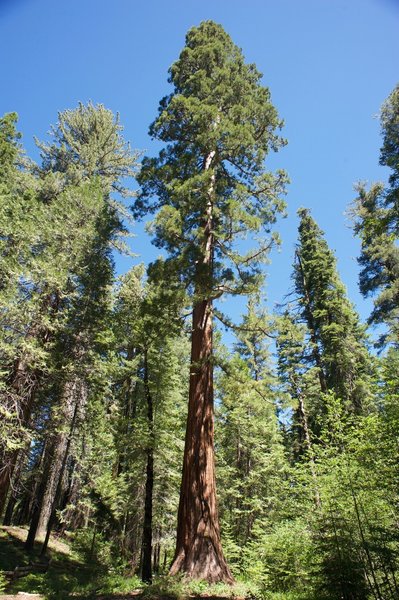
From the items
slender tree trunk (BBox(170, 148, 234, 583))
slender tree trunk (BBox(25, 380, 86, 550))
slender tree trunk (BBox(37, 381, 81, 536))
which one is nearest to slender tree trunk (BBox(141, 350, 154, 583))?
slender tree trunk (BBox(25, 380, 86, 550))

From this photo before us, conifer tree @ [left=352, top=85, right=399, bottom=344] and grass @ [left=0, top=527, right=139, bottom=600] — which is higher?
conifer tree @ [left=352, top=85, right=399, bottom=344]

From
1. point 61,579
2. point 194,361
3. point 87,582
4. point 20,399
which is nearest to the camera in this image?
point 194,361

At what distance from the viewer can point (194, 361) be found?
8.41 m

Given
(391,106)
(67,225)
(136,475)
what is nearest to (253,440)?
(136,475)

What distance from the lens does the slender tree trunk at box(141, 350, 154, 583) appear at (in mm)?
10781

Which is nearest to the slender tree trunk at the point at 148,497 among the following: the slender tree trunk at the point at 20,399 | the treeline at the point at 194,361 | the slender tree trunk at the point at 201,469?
the treeline at the point at 194,361

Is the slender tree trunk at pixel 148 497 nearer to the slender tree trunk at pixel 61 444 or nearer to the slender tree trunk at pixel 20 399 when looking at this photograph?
the slender tree trunk at pixel 61 444

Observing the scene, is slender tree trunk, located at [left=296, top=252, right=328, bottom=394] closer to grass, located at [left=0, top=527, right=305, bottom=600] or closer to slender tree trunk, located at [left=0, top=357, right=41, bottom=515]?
grass, located at [left=0, top=527, right=305, bottom=600]

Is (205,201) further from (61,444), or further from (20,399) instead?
(61,444)

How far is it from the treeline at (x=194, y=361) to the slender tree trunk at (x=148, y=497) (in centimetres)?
7

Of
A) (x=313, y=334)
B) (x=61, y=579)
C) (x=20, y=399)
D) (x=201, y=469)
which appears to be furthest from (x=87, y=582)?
(x=313, y=334)

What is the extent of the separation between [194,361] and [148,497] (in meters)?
5.96

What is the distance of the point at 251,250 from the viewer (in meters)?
9.67

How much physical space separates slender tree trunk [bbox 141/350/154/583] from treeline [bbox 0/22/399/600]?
70mm
